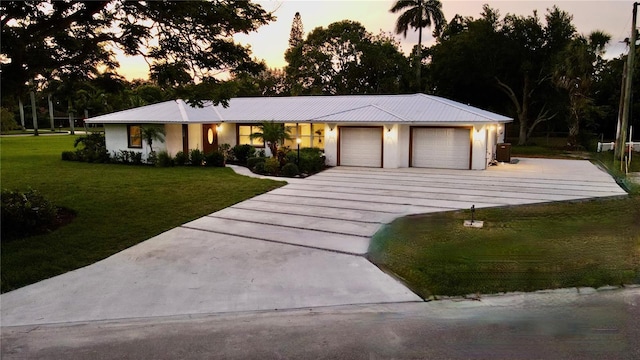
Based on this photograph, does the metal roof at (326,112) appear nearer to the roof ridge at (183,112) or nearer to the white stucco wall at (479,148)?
the roof ridge at (183,112)

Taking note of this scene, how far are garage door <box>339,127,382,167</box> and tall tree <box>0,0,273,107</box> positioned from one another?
462 inches

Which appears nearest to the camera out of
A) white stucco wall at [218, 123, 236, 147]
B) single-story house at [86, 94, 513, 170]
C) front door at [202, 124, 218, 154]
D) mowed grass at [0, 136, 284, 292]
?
mowed grass at [0, 136, 284, 292]

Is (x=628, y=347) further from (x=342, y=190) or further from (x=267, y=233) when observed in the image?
(x=342, y=190)

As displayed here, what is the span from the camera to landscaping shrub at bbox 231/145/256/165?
70.2ft

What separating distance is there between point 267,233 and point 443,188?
773 cm

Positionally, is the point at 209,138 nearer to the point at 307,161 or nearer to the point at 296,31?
the point at 307,161

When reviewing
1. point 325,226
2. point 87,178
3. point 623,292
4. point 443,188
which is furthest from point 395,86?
point 623,292

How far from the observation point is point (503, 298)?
5508 millimetres

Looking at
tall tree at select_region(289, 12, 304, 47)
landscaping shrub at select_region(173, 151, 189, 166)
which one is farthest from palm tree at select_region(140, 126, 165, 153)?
tall tree at select_region(289, 12, 304, 47)

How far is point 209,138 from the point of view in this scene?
22.9 m

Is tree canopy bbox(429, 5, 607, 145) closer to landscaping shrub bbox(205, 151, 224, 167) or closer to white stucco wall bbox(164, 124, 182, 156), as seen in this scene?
landscaping shrub bbox(205, 151, 224, 167)

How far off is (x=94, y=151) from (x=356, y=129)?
1354 cm

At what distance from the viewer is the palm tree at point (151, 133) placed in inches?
808

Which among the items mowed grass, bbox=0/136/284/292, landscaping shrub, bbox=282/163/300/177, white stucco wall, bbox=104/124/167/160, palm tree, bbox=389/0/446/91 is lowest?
mowed grass, bbox=0/136/284/292
